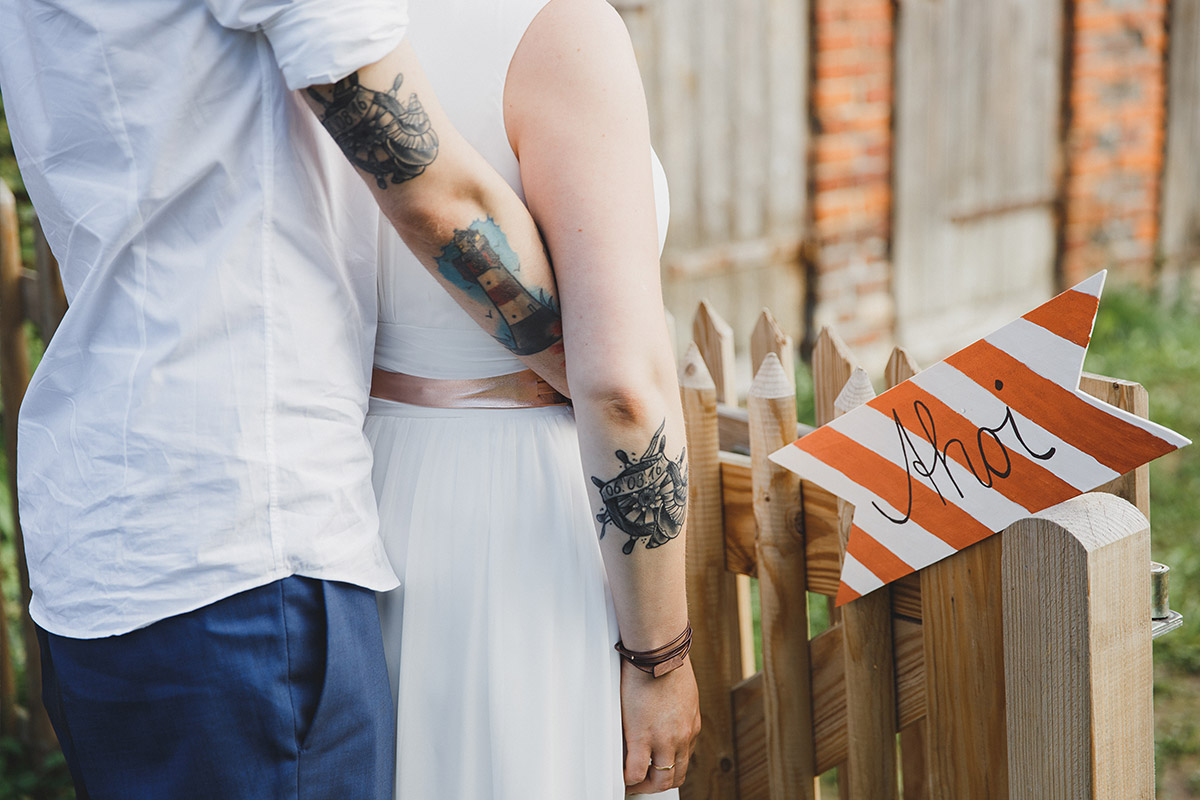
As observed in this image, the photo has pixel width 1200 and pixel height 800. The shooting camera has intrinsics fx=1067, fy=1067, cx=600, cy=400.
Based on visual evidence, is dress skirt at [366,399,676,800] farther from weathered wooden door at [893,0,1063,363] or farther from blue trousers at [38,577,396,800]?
weathered wooden door at [893,0,1063,363]

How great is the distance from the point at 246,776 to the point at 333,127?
662 millimetres

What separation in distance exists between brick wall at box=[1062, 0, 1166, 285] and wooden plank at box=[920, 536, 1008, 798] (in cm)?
553

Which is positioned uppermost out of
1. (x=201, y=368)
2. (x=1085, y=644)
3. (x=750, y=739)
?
(x=201, y=368)

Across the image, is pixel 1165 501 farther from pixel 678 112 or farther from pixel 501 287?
pixel 501 287

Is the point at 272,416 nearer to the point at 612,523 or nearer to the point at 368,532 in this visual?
the point at 368,532

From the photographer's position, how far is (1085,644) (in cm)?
113

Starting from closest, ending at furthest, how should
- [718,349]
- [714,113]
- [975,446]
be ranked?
[975,446]
[718,349]
[714,113]

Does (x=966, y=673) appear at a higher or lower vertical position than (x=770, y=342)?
lower

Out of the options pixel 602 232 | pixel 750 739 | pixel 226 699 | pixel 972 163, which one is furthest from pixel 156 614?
pixel 972 163

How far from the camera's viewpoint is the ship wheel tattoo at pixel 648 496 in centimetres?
122

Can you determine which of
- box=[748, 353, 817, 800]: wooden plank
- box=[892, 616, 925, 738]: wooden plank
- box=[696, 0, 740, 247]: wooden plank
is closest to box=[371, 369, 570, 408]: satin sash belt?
box=[748, 353, 817, 800]: wooden plank

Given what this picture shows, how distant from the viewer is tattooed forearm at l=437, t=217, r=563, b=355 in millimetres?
1129

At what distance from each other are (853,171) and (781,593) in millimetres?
4074

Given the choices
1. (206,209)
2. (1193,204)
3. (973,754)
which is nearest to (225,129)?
(206,209)
